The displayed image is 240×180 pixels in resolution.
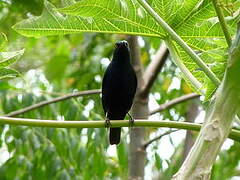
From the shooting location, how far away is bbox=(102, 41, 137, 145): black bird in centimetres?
456

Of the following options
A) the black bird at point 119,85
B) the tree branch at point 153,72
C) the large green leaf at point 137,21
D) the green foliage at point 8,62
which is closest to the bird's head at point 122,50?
the black bird at point 119,85

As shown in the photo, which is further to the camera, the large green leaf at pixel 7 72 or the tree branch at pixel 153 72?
the tree branch at pixel 153 72

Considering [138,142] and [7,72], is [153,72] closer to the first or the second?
[138,142]

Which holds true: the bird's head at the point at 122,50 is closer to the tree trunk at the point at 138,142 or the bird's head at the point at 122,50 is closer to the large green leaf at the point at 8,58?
the tree trunk at the point at 138,142

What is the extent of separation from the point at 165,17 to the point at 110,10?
259mm

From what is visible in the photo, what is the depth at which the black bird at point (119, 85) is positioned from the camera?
4562 mm

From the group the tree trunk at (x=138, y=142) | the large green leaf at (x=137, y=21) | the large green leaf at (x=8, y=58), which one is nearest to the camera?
the large green leaf at (x=8, y=58)

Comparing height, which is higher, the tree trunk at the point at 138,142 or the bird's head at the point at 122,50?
the bird's head at the point at 122,50

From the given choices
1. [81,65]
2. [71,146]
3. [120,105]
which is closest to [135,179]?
[120,105]

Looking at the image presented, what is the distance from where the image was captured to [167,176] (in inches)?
201

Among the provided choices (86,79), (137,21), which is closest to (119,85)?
(86,79)

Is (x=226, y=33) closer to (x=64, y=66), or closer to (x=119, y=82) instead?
(x=119, y=82)

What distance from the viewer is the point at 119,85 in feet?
15.2

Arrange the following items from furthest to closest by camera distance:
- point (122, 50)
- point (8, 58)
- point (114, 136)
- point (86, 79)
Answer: point (86, 79)
point (114, 136)
point (122, 50)
point (8, 58)
